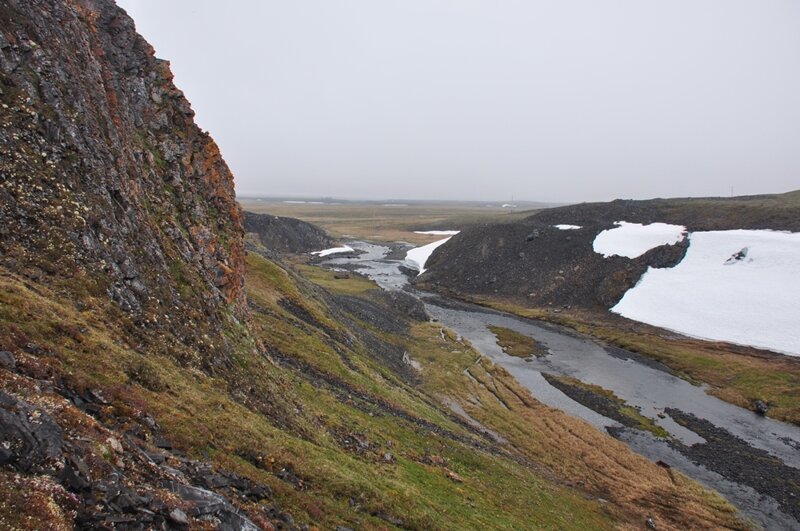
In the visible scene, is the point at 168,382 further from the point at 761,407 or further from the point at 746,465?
the point at 761,407

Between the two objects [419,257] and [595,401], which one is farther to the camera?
[419,257]

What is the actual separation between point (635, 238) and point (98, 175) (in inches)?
4326

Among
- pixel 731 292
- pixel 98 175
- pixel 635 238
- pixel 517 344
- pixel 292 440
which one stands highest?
pixel 98 175

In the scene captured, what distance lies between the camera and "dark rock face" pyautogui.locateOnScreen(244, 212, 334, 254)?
14612cm

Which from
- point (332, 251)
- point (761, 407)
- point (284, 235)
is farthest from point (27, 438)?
point (284, 235)

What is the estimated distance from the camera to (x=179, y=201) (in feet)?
92.8

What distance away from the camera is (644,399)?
175 feet

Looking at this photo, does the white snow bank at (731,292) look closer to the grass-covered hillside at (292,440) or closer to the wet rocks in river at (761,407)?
the wet rocks in river at (761,407)

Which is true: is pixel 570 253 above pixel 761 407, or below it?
above

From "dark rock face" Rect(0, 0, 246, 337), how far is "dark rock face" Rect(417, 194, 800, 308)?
81141 millimetres

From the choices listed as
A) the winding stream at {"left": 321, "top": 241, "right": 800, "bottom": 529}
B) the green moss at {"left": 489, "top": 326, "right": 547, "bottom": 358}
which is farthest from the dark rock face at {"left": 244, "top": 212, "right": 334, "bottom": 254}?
the green moss at {"left": 489, "top": 326, "right": 547, "bottom": 358}

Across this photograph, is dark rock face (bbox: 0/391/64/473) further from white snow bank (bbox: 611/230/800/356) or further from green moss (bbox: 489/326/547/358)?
white snow bank (bbox: 611/230/800/356)

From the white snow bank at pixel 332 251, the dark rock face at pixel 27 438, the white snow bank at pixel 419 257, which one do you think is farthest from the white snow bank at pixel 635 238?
the dark rock face at pixel 27 438

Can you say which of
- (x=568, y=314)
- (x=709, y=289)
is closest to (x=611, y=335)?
(x=568, y=314)
